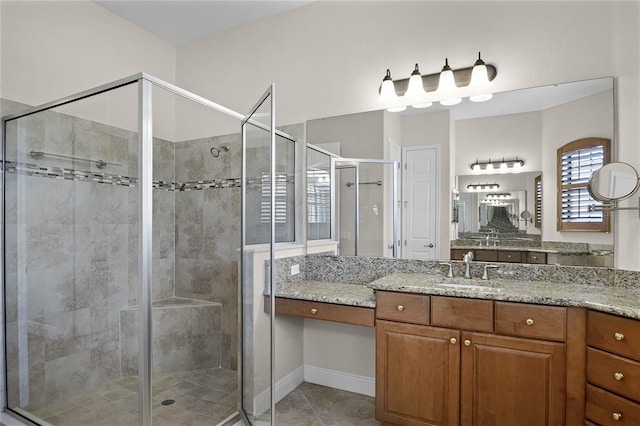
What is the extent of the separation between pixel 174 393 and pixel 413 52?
2.76 metres

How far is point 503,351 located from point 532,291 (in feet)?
1.11

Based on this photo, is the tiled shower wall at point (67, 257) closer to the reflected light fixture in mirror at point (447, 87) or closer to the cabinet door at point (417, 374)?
the cabinet door at point (417, 374)

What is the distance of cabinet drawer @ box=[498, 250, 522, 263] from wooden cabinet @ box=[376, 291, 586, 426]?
1.84ft

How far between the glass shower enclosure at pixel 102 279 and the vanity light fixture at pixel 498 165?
1343mm

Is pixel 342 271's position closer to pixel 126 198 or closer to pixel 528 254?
pixel 528 254

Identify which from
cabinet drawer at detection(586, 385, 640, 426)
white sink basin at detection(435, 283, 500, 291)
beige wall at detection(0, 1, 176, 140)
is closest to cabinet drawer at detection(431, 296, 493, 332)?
white sink basin at detection(435, 283, 500, 291)

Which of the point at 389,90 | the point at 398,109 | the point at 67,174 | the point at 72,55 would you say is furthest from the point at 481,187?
the point at 72,55

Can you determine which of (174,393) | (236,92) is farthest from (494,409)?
(236,92)

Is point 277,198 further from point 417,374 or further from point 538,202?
point 538,202

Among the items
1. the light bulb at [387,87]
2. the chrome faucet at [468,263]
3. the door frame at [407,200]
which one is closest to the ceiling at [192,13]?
the light bulb at [387,87]

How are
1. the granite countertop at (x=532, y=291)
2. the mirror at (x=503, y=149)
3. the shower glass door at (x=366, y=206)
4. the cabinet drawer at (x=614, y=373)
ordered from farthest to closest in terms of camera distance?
the shower glass door at (x=366, y=206)
the mirror at (x=503, y=149)
the granite countertop at (x=532, y=291)
the cabinet drawer at (x=614, y=373)

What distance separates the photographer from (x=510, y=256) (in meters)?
2.21

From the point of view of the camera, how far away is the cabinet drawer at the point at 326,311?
6.84ft

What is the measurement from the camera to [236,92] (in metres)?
3.11
